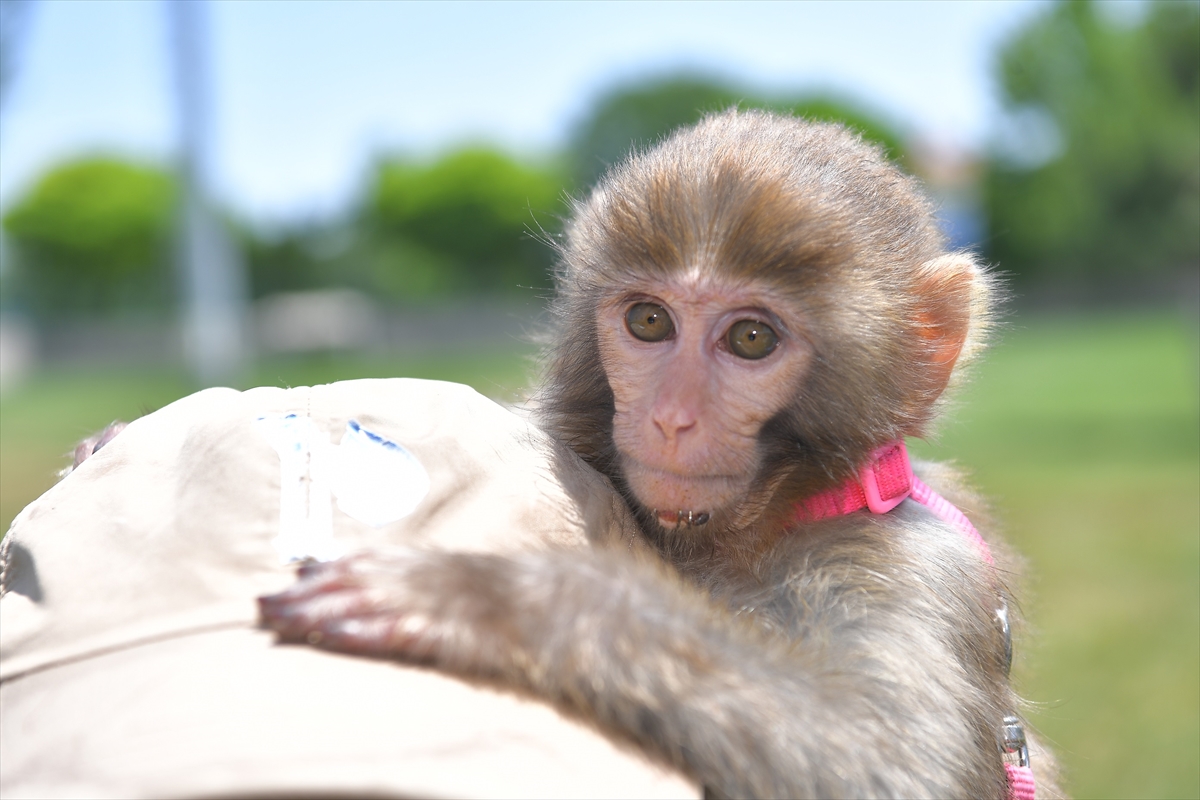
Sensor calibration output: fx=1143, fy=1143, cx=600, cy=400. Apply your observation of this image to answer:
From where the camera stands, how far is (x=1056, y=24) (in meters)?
64.5

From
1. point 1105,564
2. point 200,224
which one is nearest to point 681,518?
point 1105,564

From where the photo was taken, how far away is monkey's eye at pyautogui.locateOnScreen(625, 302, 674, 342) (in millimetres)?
2701

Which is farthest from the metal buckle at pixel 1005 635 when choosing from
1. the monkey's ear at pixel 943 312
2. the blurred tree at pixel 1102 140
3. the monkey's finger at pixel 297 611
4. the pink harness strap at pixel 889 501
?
the blurred tree at pixel 1102 140

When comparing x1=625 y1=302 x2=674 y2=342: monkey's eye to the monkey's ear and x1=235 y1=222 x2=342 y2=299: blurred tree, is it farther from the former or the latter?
x1=235 y1=222 x2=342 y2=299: blurred tree

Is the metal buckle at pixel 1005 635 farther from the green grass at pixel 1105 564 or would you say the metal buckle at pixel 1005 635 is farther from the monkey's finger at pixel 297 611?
the monkey's finger at pixel 297 611

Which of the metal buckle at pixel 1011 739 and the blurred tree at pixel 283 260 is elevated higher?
the metal buckle at pixel 1011 739

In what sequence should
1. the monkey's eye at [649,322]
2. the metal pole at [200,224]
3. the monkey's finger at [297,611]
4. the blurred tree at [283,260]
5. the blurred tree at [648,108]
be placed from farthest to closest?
1. the blurred tree at [648,108]
2. the blurred tree at [283,260]
3. the metal pole at [200,224]
4. the monkey's eye at [649,322]
5. the monkey's finger at [297,611]

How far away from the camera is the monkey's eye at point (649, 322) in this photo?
2701mm

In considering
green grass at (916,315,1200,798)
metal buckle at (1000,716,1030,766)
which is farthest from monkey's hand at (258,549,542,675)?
green grass at (916,315,1200,798)

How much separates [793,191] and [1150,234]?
65529 millimetres

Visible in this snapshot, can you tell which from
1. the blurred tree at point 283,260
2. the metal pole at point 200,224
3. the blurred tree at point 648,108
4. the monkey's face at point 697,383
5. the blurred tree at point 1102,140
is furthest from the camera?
the blurred tree at point 648,108

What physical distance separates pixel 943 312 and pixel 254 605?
76.2 inches

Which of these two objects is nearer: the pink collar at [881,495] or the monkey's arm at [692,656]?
the monkey's arm at [692,656]

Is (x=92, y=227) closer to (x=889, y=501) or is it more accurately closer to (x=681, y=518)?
(x=681, y=518)
